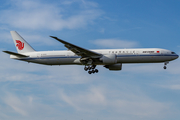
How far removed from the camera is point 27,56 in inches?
1826

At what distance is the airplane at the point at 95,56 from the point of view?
41594 millimetres

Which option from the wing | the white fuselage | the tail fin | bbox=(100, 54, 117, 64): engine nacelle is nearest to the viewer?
the wing

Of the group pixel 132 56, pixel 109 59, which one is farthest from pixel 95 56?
pixel 132 56

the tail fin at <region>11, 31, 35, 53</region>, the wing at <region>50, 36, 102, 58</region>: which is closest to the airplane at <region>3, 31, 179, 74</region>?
the wing at <region>50, 36, 102, 58</region>

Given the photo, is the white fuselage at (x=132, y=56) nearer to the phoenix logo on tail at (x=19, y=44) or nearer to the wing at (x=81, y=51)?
the wing at (x=81, y=51)

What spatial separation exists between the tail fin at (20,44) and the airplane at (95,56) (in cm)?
237

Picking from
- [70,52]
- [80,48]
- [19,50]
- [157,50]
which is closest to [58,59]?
[70,52]

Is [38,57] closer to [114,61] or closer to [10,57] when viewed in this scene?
[10,57]

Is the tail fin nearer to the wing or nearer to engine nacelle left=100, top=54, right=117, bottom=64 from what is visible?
the wing

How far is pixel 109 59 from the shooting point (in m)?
41.3

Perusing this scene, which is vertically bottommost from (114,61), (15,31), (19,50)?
(114,61)

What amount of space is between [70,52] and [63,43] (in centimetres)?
558

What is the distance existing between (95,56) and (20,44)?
16.0 meters

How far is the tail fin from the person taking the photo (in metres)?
48.5
